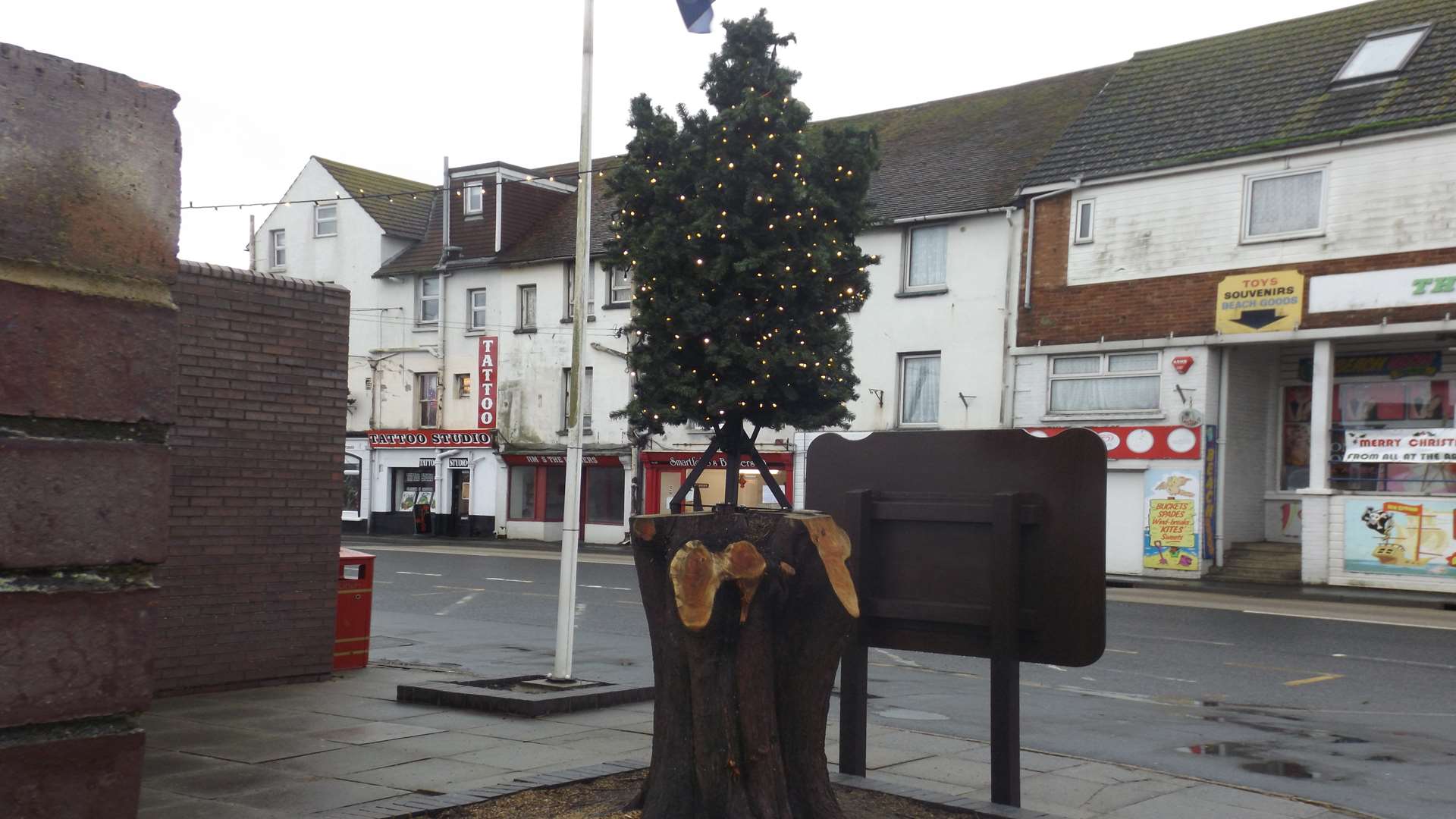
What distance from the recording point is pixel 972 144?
3359 cm

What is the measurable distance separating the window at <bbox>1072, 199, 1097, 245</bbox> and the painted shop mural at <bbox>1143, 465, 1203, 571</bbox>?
5101 mm

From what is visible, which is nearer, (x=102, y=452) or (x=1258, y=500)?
(x=102, y=452)

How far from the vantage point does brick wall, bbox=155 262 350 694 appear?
31.0ft

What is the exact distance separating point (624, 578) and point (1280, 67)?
56.2ft

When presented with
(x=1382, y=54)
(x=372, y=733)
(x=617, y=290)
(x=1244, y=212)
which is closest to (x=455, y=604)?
(x=372, y=733)

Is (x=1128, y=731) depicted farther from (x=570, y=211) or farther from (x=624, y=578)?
(x=570, y=211)

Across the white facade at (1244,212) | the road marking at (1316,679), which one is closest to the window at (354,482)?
the white facade at (1244,212)

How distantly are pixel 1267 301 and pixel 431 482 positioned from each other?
90.4ft

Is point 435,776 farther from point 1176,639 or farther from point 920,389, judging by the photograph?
point 920,389

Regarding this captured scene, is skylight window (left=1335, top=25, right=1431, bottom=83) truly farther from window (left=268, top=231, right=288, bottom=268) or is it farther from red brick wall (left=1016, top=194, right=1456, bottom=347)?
window (left=268, top=231, right=288, bottom=268)

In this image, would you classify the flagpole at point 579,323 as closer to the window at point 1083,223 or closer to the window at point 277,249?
the window at point 1083,223

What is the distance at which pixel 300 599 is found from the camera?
10234 millimetres

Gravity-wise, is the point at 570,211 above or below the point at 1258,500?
above

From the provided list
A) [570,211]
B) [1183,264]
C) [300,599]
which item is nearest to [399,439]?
[570,211]
